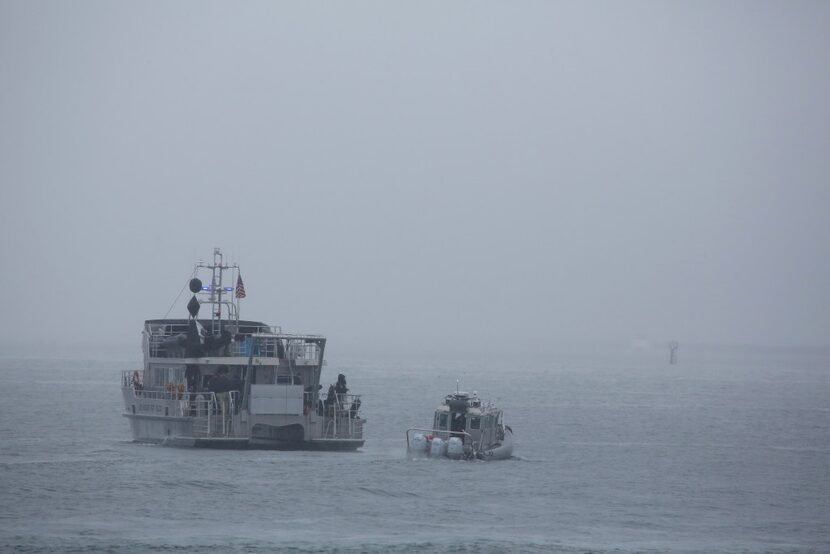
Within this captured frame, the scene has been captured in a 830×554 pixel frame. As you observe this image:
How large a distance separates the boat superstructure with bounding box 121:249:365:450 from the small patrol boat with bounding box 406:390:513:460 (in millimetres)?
3491

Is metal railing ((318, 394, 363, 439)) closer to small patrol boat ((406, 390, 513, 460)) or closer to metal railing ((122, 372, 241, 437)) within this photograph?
small patrol boat ((406, 390, 513, 460))

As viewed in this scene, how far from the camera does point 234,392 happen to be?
58688 millimetres

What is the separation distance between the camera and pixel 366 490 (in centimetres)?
4916

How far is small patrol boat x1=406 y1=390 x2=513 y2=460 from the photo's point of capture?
192 feet

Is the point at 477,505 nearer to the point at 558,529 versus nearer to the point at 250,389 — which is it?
the point at 558,529

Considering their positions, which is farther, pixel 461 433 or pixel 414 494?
pixel 461 433

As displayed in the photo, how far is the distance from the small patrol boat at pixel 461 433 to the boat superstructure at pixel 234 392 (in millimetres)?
3491

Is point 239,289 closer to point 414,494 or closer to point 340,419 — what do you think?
point 340,419

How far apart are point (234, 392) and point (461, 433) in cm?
1123

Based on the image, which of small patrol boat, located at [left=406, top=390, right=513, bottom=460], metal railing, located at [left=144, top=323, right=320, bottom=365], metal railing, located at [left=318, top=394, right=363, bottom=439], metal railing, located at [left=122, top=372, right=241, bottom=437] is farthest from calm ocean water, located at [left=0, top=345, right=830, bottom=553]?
metal railing, located at [left=144, top=323, right=320, bottom=365]

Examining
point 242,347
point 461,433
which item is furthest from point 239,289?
point 461,433

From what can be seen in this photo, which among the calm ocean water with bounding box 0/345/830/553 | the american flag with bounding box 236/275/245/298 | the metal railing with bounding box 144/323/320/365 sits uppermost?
the american flag with bounding box 236/275/245/298

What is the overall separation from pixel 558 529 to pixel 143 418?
26191mm

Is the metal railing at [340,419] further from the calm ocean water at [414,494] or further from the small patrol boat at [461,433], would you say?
the small patrol boat at [461,433]
